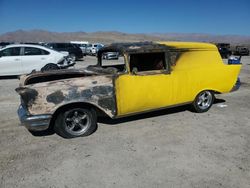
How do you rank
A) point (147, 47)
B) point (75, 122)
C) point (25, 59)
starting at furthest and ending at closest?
point (25, 59) < point (147, 47) < point (75, 122)

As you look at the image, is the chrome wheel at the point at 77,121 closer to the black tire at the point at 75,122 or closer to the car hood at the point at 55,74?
the black tire at the point at 75,122

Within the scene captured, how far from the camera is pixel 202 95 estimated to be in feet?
22.9

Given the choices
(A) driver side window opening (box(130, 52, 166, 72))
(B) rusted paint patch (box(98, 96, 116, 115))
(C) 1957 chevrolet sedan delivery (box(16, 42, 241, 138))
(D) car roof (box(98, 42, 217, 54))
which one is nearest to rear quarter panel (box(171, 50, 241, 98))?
(C) 1957 chevrolet sedan delivery (box(16, 42, 241, 138))

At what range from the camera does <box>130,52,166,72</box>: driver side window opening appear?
612cm

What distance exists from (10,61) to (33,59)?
1037mm

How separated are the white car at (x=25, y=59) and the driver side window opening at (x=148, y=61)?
7.25 metres

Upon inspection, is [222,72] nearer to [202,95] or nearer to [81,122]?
[202,95]

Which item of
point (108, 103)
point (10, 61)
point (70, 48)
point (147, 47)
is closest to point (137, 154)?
point (108, 103)

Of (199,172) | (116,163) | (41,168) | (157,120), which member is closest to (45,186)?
(41,168)

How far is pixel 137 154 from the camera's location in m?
4.68

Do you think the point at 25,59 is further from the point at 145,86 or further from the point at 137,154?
the point at 137,154

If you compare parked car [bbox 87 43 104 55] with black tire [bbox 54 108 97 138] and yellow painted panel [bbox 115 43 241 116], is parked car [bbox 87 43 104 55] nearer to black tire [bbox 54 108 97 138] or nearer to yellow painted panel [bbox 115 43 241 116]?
yellow painted panel [bbox 115 43 241 116]

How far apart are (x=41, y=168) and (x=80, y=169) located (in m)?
0.62

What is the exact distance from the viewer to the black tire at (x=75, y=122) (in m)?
5.20
